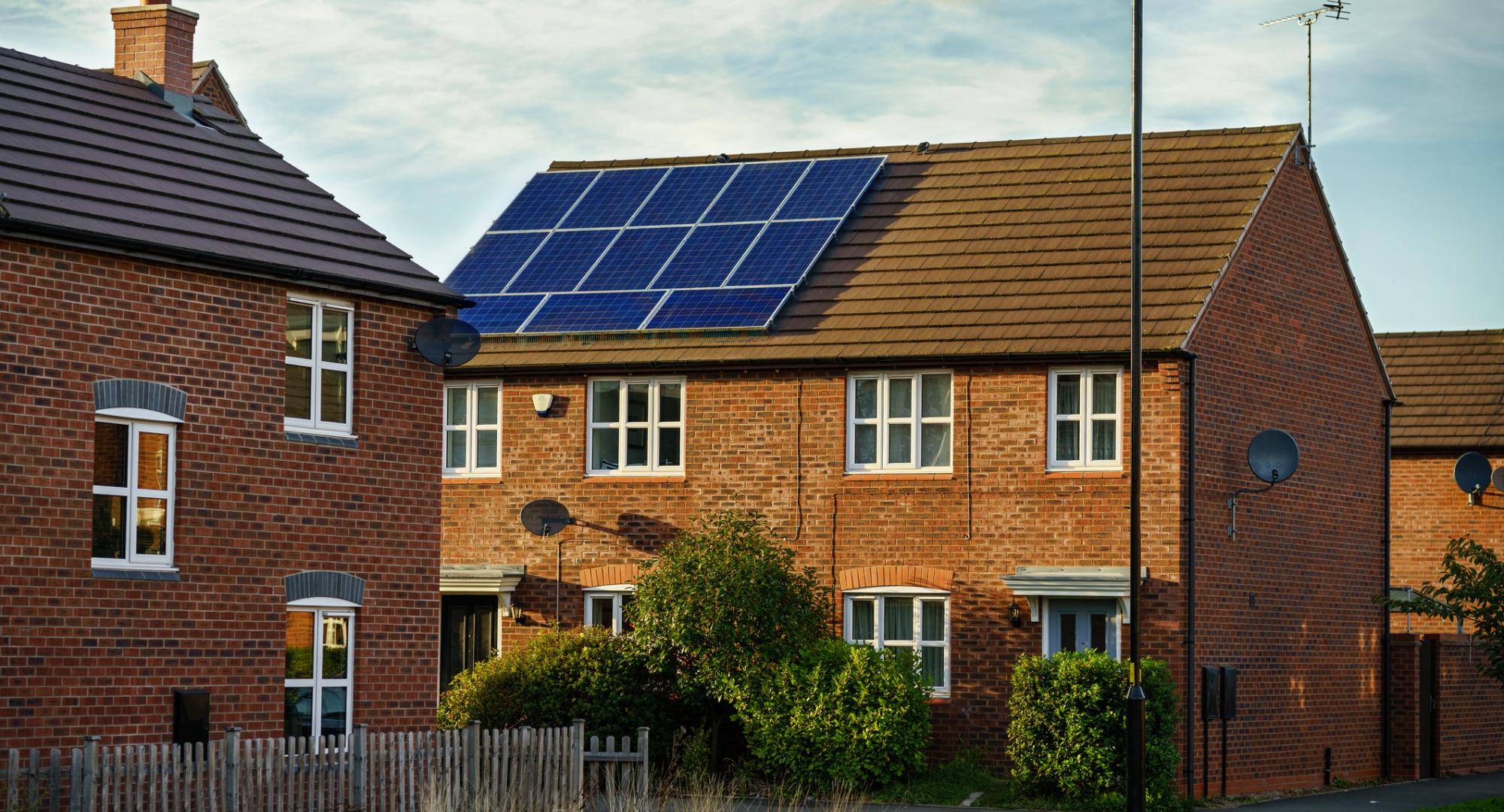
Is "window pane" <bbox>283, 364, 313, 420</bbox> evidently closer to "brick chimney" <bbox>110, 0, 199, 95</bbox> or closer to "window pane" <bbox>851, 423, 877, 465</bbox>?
"brick chimney" <bbox>110, 0, 199, 95</bbox>

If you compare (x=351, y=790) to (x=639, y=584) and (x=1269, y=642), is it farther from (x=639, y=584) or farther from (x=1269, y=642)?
(x=1269, y=642)

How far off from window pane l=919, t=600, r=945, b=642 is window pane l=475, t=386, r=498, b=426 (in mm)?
7226

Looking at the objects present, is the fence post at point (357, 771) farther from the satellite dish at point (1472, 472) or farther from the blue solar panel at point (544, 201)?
the satellite dish at point (1472, 472)

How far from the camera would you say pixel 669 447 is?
28.7 metres

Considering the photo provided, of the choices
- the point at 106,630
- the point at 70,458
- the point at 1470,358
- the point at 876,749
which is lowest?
the point at 876,749

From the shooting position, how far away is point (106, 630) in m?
19.3

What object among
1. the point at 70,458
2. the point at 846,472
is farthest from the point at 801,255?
the point at 70,458

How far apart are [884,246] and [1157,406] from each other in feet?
18.9

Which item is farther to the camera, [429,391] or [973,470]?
[973,470]

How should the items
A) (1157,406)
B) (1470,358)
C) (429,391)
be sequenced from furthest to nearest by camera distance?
1. (1470,358)
2. (1157,406)
3. (429,391)

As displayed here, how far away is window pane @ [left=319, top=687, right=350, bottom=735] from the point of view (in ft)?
71.1

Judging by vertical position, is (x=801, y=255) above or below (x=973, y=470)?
above

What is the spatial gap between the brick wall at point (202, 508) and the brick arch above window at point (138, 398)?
11 cm

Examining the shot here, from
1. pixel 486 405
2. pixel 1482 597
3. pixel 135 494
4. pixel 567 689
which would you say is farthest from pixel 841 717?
pixel 135 494
